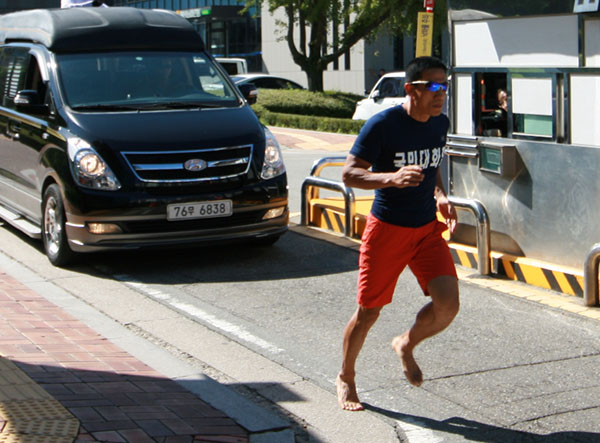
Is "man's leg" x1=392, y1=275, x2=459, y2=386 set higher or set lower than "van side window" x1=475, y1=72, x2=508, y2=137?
lower

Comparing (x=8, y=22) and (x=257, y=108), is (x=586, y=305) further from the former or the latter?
(x=257, y=108)

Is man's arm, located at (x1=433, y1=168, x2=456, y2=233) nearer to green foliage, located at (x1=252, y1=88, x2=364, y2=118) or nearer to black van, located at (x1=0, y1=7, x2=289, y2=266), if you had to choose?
black van, located at (x1=0, y1=7, x2=289, y2=266)

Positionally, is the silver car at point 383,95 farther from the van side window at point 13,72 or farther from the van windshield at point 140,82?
the van windshield at point 140,82

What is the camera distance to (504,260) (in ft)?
26.1

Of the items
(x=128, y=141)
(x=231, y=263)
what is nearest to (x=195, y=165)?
(x=128, y=141)

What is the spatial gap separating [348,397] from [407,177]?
3.87 ft

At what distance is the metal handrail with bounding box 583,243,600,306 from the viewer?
6750 mm

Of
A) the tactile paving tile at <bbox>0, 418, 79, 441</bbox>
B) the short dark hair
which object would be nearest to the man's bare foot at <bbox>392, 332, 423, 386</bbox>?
the short dark hair

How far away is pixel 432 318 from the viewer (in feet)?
15.8

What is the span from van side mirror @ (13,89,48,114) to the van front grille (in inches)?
49.5

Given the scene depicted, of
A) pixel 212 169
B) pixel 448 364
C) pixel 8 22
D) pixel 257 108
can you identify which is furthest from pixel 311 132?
pixel 448 364

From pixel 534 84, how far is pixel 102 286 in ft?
12.4

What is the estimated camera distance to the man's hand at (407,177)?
4.39 m

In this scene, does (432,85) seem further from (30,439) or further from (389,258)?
(30,439)
